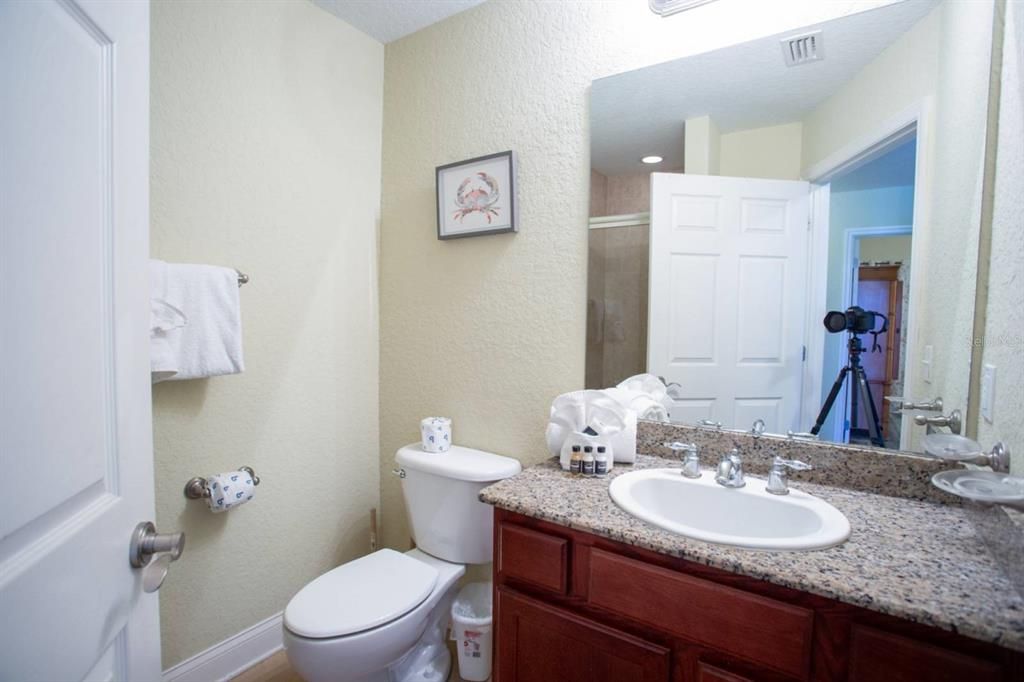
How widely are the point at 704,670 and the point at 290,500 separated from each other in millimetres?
1506

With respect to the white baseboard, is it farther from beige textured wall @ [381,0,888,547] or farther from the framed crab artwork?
the framed crab artwork

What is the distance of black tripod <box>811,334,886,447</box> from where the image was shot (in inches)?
46.6

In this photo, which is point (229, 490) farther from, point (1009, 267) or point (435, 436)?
point (1009, 267)

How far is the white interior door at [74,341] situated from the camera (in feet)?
1.40

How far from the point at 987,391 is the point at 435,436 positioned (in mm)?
1507

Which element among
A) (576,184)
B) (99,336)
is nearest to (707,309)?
(576,184)

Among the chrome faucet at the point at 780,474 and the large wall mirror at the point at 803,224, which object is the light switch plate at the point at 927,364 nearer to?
the large wall mirror at the point at 803,224

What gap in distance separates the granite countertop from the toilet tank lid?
365 millimetres

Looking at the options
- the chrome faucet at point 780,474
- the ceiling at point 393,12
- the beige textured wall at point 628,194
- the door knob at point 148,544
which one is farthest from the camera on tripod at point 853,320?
the ceiling at point 393,12

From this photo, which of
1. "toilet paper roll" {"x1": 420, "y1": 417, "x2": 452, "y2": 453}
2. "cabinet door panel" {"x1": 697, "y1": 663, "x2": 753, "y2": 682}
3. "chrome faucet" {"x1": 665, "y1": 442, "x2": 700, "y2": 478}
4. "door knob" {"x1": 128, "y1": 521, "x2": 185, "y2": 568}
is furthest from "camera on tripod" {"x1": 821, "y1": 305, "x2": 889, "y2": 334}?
"door knob" {"x1": 128, "y1": 521, "x2": 185, "y2": 568}

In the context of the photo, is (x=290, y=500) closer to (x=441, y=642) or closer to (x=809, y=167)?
(x=441, y=642)

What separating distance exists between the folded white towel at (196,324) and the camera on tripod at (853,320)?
68.1 inches

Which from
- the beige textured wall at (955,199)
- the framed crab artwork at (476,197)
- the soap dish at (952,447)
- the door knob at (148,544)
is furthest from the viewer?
the framed crab artwork at (476,197)

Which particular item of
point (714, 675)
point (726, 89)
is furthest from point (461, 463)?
point (726, 89)
